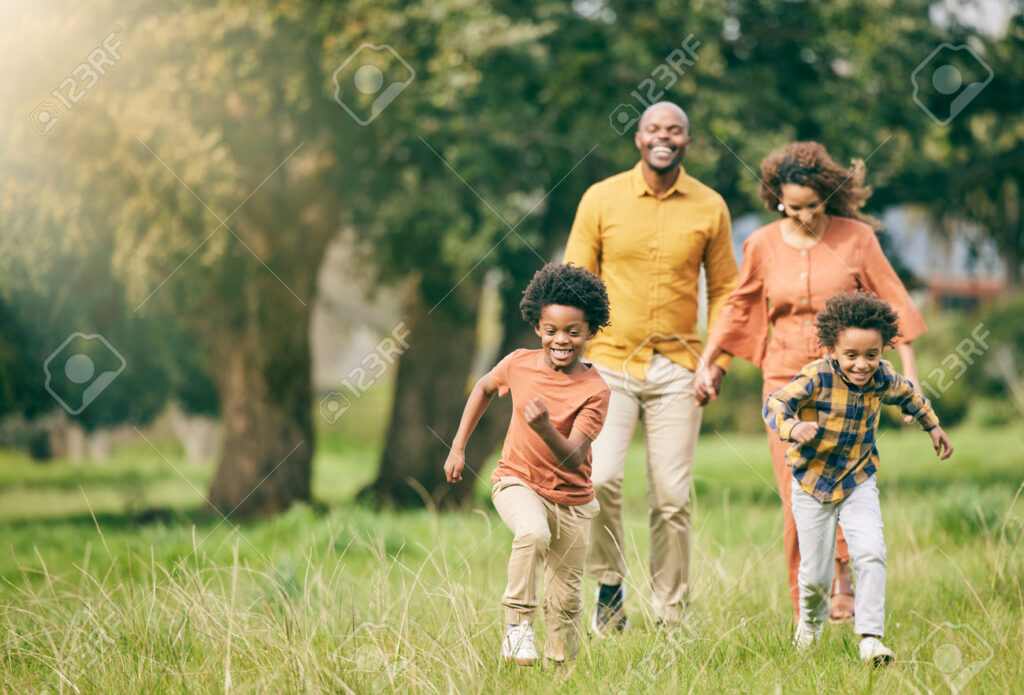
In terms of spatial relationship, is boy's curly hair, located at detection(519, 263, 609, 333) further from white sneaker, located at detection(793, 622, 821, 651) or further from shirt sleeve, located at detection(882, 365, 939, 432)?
white sneaker, located at detection(793, 622, 821, 651)

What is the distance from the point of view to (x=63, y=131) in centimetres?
1055

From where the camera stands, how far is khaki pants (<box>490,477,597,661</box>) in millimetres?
3541

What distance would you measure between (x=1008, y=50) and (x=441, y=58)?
5.55m

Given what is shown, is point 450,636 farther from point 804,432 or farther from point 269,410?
point 269,410

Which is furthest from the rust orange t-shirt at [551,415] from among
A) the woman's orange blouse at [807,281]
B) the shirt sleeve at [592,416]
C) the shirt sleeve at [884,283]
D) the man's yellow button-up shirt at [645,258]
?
the shirt sleeve at [884,283]

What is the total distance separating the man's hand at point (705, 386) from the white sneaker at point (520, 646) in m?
1.50

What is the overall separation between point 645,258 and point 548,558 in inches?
62.0

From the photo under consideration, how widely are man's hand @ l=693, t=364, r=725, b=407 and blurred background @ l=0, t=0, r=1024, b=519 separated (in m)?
4.04

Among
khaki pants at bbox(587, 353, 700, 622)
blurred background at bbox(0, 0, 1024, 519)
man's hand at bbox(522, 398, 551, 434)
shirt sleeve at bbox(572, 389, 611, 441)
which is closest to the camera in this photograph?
man's hand at bbox(522, 398, 551, 434)

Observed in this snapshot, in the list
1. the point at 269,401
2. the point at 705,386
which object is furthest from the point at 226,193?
the point at 705,386

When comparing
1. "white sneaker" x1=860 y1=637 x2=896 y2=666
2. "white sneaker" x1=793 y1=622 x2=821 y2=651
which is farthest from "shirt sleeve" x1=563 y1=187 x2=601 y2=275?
"white sneaker" x1=860 y1=637 x2=896 y2=666

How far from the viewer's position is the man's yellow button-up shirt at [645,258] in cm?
473

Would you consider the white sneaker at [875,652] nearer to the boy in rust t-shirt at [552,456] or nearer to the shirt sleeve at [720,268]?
the boy in rust t-shirt at [552,456]

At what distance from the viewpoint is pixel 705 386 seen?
4.62m
